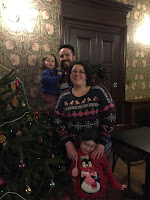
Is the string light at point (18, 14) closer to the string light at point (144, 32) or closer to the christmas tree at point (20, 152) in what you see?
the christmas tree at point (20, 152)

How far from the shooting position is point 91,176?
1.18 metres

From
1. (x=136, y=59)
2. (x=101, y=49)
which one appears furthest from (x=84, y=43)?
(x=136, y=59)

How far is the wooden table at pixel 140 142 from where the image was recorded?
1.26 meters

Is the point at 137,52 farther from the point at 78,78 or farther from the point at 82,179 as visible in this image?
the point at 82,179

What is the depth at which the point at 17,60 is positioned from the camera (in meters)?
2.21

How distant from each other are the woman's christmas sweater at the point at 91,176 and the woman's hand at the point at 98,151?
3cm

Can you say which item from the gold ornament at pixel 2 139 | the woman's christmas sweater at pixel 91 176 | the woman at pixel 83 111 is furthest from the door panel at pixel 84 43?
the gold ornament at pixel 2 139

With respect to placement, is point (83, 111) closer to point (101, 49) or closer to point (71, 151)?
point (71, 151)

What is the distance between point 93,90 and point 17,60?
1425mm

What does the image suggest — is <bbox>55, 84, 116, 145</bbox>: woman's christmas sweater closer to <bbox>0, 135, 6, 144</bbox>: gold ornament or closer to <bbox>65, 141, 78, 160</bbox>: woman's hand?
<bbox>65, 141, 78, 160</bbox>: woman's hand

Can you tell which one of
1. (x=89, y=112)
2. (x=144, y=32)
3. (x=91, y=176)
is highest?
(x=144, y=32)

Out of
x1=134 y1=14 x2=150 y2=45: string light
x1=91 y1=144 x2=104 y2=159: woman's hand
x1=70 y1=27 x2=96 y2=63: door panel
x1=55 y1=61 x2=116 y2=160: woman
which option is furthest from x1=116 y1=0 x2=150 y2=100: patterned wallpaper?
x1=91 y1=144 x2=104 y2=159: woman's hand

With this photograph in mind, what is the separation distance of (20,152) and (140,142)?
39.9 inches

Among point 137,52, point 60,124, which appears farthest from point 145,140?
point 137,52
